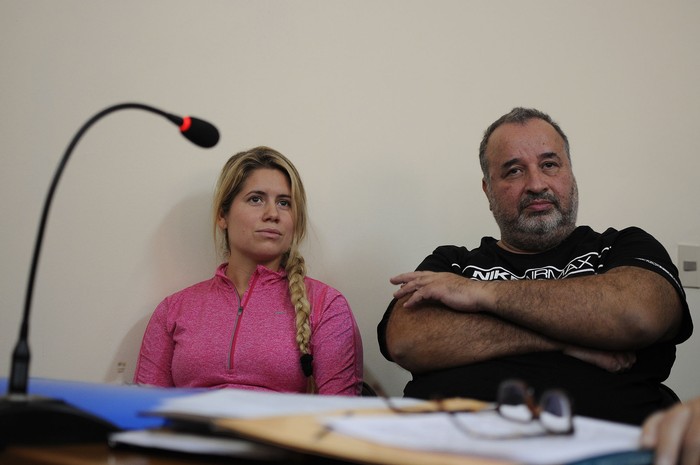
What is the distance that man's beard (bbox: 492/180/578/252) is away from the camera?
5.94 ft

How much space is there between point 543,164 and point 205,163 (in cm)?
106

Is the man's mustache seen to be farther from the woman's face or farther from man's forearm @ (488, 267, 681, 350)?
the woman's face

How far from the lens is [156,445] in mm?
679

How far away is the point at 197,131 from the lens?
0.99 meters

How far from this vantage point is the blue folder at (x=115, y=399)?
77 centimetres

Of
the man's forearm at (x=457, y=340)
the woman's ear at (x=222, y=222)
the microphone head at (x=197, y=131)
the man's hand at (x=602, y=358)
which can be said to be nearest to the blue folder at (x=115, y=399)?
the microphone head at (x=197, y=131)

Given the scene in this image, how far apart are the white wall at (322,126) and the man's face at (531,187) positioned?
41 centimetres

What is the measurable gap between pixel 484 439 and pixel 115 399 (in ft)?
1.66

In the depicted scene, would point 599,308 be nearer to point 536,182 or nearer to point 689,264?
point 536,182

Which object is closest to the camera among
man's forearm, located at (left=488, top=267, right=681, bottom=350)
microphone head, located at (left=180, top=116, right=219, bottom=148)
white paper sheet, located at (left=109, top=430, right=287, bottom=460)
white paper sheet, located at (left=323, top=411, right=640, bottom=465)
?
white paper sheet, located at (left=323, top=411, right=640, bottom=465)

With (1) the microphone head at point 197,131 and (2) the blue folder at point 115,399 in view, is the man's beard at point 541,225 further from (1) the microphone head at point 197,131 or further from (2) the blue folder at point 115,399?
(2) the blue folder at point 115,399

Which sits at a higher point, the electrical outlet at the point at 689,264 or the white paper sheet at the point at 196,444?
the electrical outlet at the point at 689,264

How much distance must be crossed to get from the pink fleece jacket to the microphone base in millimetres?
1001

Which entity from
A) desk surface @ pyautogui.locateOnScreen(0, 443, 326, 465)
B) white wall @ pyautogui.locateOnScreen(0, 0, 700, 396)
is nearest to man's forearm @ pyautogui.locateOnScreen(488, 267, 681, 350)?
white wall @ pyautogui.locateOnScreen(0, 0, 700, 396)
